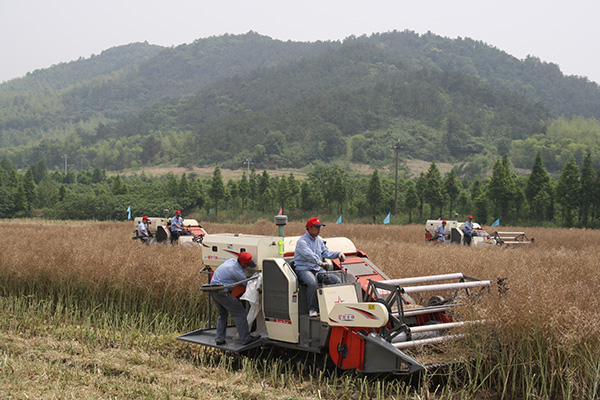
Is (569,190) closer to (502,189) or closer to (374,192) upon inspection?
(502,189)

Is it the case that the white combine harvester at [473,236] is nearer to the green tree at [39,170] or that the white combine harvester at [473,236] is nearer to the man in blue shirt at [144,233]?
the man in blue shirt at [144,233]

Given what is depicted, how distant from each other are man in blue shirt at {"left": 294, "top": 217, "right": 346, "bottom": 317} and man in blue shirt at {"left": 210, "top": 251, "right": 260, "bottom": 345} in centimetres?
83

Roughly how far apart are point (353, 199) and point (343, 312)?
6141 cm

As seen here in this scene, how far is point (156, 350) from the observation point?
935 cm

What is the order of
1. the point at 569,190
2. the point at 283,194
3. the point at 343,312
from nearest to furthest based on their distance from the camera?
the point at 343,312
the point at 569,190
the point at 283,194

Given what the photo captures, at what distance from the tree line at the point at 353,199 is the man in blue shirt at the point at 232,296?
4844cm

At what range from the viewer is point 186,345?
9.62 meters

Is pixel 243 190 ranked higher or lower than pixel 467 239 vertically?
higher

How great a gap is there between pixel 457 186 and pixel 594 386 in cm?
5637

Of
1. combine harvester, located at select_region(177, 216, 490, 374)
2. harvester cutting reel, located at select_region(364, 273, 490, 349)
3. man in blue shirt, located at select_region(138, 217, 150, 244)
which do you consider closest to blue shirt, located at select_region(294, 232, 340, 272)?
combine harvester, located at select_region(177, 216, 490, 374)

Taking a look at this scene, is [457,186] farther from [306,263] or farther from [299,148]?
[299,148]

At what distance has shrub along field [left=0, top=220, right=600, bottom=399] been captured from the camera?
22.4 ft

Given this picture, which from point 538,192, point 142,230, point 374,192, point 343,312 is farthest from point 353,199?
point 343,312

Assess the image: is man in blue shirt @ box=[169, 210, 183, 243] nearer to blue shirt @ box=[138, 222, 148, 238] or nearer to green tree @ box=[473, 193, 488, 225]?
blue shirt @ box=[138, 222, 148, 238]
